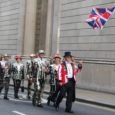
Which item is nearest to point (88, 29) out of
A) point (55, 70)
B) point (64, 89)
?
point (55, 70)

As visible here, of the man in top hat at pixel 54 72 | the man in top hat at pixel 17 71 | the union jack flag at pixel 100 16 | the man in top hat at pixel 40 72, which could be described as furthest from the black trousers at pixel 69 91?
the union jack flag at pixel 100 16

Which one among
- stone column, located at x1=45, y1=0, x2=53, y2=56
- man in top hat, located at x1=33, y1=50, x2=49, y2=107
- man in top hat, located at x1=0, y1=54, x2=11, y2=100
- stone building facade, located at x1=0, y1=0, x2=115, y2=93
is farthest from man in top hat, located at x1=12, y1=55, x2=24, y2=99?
stone column, located at x1=45, y1=0, x2=53, y2=56

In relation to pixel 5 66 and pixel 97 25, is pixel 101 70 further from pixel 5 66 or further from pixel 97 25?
pixel 5 66

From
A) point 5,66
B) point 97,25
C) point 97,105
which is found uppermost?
point 97,25

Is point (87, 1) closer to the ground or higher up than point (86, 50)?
higher up

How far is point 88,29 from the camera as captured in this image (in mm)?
25719

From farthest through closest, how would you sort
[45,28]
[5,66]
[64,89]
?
[45,28] → [5,66] → [64,89]

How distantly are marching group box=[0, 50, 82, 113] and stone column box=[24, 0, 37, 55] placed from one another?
13779mm

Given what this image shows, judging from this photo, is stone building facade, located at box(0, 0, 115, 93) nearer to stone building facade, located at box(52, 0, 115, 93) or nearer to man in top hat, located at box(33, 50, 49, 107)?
stone building facade, located at box(52, 0, 115, 93)

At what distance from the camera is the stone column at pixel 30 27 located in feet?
112

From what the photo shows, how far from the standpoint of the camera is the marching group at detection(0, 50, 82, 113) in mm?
14805

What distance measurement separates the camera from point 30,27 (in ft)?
113

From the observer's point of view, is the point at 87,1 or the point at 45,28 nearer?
the point at 87,1

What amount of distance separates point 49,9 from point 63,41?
349cm
